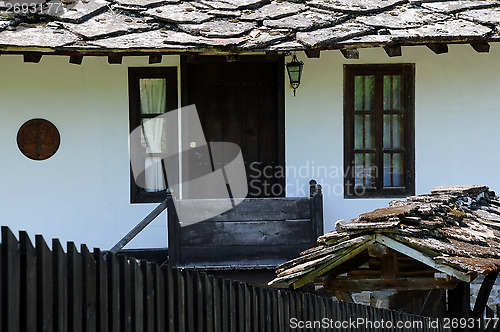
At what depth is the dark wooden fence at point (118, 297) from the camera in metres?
3.10

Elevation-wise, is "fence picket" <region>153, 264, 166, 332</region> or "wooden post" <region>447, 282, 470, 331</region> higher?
"fence picket" <region>153, 264, 166, 332</region>

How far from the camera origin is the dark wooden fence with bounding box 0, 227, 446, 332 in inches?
122

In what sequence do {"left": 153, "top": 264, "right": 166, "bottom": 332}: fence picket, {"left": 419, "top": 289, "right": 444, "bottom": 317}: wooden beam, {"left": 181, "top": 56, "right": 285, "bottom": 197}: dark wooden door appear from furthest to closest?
{"left": 181, "top": 56, "right": 285, "bottom": 197}: dark wooden door
{"left": 419, "top": 289, "right": 444, "bottom": 317}: wooden beam
{"left": 153, "top": 264, "right": 166, "bottom": 332}: fence picket

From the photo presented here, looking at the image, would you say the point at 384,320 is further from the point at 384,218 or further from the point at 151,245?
the point at 151,245

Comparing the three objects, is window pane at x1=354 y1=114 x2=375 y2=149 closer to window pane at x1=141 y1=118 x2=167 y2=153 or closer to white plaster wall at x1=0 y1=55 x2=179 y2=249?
window pane at x1=141 y1=118 x2=167 y2=153

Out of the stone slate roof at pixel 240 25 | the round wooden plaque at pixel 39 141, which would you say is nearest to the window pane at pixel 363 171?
the stone slate roof at pixel 240 25

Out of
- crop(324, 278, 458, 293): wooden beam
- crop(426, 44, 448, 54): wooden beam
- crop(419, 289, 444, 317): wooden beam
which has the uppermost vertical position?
crop(426, 44, 448, 54): wooden beam

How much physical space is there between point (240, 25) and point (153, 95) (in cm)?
149

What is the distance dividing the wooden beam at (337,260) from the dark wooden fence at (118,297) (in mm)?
154

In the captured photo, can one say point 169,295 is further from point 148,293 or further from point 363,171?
point 363,171

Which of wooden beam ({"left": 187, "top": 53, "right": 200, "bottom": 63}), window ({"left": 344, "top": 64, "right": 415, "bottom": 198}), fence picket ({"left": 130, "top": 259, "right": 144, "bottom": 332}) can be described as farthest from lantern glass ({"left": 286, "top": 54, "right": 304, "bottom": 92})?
fence picket ({"left": 130, "top": 259, "right": 144, "bottom": 332})

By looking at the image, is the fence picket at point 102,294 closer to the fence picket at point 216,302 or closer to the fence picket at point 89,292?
A: the fence picket at point 89,292

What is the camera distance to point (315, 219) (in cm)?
897

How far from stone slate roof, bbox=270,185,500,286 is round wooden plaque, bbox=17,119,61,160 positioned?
494cm
